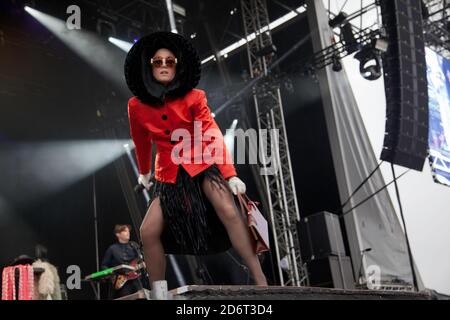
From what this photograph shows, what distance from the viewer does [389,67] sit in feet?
15.1

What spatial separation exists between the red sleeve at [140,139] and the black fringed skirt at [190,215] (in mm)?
195

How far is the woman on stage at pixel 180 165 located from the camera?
2432 mm

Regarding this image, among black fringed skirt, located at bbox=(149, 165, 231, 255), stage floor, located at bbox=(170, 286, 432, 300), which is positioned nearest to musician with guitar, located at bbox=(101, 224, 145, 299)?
black fringed skirt, located at bbox=(149, 165, 231, 255)

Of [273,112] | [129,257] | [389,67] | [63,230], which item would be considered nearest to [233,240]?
[389,67]

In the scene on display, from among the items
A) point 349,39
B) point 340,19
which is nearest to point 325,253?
point 349,39

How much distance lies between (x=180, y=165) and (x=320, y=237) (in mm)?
4135

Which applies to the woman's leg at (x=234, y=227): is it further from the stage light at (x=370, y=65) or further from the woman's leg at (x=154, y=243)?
the stage light at (x=370, y=65)

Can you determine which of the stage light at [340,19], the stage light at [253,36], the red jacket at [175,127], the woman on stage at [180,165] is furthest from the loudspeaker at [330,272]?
the stage light at [253,36]

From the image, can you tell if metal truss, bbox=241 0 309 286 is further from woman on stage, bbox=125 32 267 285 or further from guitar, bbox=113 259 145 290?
woman on stage, bbox=125 32 267 285

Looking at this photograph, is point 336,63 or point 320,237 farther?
point 336,63

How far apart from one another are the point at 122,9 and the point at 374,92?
163 inches

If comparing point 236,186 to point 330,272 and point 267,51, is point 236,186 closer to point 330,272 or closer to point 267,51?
point 330,272

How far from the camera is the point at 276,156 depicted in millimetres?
8438
